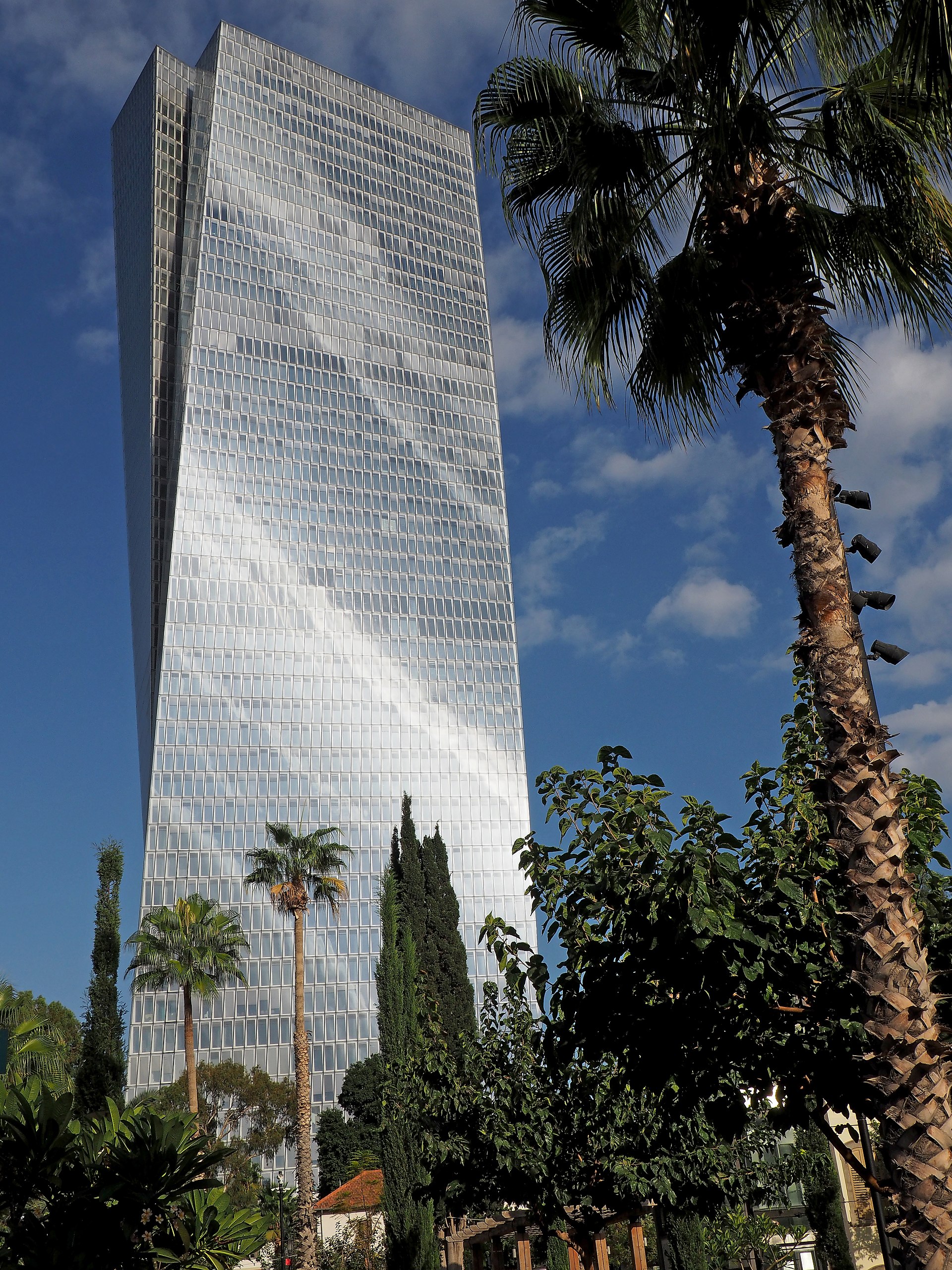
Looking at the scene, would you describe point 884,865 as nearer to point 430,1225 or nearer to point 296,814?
point 430,1225

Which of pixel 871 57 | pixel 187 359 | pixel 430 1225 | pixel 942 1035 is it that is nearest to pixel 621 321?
pixel 871 57

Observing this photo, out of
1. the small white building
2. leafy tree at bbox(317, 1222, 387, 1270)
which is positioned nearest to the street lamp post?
leafy tree at bbox(317, 1222, 387, 1270)

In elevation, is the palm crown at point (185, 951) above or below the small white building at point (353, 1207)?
above

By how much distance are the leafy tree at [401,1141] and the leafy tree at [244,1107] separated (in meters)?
28.5

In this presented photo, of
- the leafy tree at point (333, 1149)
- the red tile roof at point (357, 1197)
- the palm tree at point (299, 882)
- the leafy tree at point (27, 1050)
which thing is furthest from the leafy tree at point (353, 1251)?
the leafy tree at point (333, 1149)

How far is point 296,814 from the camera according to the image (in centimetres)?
8838

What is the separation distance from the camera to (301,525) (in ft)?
314

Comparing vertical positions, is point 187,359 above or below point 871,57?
above

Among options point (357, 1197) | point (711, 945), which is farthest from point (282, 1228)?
point (711, 945)

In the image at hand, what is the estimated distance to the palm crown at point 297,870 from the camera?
4044cm

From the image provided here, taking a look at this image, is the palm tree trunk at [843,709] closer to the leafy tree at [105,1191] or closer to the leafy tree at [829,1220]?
the leafy tree at [105,1191]

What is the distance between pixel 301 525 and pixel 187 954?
58200 mm

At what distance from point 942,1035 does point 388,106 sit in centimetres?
12723

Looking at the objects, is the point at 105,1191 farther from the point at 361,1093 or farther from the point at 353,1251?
the point at 361,1093
